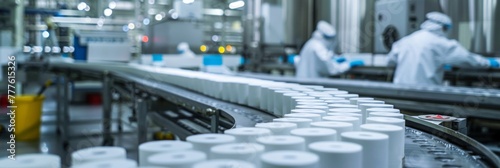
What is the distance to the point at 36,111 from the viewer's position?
3.97 meters

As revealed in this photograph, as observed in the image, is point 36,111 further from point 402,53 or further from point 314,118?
point 314,118

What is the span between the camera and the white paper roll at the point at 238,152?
1.98 ft

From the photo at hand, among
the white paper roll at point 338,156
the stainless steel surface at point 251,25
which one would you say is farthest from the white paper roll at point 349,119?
the stainless steel surface at point 251,25

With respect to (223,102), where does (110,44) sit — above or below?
above

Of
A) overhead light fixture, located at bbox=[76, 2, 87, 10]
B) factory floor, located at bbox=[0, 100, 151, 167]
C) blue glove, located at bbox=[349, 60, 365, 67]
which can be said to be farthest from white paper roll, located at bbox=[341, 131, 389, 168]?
overhead light fixture, located at bbox=[76, 2, 87, 10]

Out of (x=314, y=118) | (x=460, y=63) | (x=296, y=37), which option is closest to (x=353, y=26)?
(x=296, y=37)

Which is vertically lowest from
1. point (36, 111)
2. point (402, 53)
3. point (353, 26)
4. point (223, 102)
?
point (36, 111)

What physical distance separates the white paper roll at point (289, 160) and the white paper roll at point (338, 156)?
0.7 inches

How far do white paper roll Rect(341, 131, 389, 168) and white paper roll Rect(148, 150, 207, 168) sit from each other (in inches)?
9.7

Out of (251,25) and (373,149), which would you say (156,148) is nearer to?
(373,149)

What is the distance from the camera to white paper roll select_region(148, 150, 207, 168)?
21.3 inches

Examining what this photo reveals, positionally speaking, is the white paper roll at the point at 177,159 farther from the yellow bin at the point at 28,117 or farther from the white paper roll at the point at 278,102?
A: the yellow bin at the point at 28,117

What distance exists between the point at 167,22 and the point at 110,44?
71 centimetres

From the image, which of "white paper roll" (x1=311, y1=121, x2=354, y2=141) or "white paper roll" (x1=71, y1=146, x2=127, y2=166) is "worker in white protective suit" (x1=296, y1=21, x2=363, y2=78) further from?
"white paper roll" (x1=71, y1=146, x2=127, y2=166)
